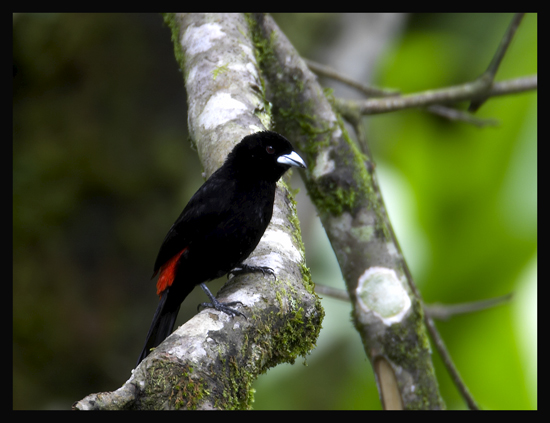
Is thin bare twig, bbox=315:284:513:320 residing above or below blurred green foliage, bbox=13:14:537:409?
below

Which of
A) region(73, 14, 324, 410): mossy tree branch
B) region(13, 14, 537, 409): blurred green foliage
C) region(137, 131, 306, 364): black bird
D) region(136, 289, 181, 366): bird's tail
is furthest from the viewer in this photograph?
region(13, 14, 537, 409): blurred green foliage

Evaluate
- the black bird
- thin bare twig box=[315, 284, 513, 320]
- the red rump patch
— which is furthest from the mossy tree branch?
thin bare twig box=[315, 284, 513, 320]

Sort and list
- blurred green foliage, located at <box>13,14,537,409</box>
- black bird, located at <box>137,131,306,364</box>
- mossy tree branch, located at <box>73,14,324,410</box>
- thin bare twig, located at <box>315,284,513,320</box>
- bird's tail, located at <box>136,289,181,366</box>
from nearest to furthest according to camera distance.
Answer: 1. mossy tree branch, located at <box>73,14,324,410</box>
2. black bird, located at <box>137,131,306,364</box>
3. bird's tail, located at <box>136,289,181,366</box>
4. thin bare twig, located at <box>315,284,513,320</box>
5. blurred green foliage, located at <box>13,14,537,409</box>

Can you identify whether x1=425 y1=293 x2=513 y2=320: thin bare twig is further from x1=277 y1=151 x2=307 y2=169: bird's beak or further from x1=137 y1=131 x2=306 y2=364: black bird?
x1=137 y1=131 x2=306 y2=364: black bird

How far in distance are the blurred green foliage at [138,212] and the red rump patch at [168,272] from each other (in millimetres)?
2320

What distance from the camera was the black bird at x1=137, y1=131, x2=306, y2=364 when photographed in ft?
7.88

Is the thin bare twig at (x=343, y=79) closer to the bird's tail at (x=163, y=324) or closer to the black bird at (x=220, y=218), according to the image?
the black bird at (x=220, y=218)

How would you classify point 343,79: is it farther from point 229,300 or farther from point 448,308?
point 229,300

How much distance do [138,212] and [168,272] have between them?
2.53 metres

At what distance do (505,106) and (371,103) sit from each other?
7.70 feet

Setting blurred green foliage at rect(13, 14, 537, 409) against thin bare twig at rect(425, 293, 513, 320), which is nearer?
thin bare twig at rect(425, 293, 513, 320)

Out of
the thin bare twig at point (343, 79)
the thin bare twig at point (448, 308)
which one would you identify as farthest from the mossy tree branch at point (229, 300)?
the thin bare twig at point (448, 308)

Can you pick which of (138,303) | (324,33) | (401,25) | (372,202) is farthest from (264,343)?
(401,25)

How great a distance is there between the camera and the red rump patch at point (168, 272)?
8.53 feet
